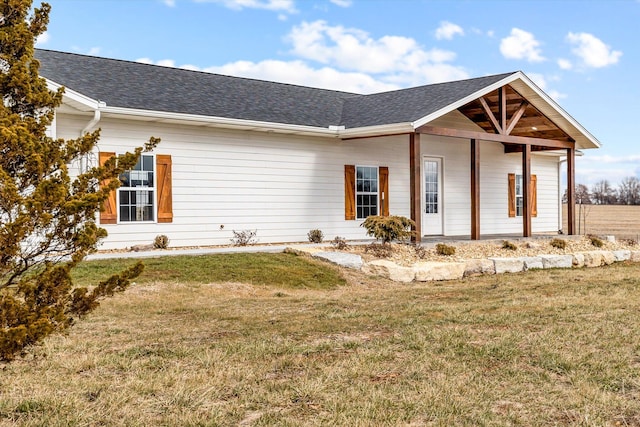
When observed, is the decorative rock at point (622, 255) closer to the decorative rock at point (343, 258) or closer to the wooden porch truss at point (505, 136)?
the wooden porch truss at point (505, 136)

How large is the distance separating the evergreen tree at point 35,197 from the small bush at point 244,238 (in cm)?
943

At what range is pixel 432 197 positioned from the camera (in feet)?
56.6

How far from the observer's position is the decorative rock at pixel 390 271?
11.5m

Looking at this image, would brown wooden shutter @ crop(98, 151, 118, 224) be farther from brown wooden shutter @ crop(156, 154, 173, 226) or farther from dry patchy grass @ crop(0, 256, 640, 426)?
dry patchy grass @ crop(0, 256, 640, 426)

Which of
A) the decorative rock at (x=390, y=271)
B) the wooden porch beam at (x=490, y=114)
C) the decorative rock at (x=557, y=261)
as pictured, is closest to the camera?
the decorative rock at (x=390, y=271)

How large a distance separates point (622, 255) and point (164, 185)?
1138 centimetres

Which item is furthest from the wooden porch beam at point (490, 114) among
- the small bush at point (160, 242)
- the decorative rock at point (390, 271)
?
the small bush at point (160, 242)

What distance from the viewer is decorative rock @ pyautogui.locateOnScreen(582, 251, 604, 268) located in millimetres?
14789

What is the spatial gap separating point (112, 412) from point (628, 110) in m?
21.5

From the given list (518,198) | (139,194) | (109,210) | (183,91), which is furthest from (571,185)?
(109,210)

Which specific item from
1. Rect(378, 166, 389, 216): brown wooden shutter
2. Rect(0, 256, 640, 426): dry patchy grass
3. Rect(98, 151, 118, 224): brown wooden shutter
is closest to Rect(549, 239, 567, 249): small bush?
Rect(378, 166, 389, 216): brown wooden shutter

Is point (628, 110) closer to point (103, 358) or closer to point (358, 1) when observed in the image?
point (358, 1)

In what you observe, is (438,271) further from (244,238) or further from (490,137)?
(490,137)

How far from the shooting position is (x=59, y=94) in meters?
4.16
